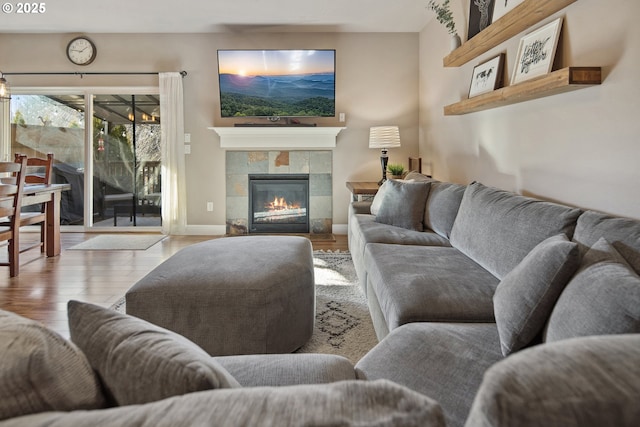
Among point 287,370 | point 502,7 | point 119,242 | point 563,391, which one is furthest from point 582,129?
→ point 119,242

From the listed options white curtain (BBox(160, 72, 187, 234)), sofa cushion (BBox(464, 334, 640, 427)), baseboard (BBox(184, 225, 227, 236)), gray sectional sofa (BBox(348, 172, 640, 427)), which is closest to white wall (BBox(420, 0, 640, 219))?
gray sectional sofa (BBox(348, 172, 640, 427))

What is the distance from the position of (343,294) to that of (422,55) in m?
3.59

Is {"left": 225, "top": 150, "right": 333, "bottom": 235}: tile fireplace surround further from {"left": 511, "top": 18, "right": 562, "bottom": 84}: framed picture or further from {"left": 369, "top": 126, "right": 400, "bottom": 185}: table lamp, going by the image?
{"left": 511, "top": 18, "right": 562, "bottom": 84}: framed picture

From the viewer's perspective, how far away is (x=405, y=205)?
3.58m

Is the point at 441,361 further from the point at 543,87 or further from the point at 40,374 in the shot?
the point at 543,87

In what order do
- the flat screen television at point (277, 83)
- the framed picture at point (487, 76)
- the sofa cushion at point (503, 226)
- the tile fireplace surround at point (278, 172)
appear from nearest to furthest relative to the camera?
the sofa cushion at point (503, 226) → the framed picture at point (487, 76) → the flat screen television at point (277, 83) → the tile fireplace surround at point (278, 172)

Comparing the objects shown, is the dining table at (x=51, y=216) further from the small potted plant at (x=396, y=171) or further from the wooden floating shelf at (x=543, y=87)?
the wooden floating shelf at (x=543, y=87)

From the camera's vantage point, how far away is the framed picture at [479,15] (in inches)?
128

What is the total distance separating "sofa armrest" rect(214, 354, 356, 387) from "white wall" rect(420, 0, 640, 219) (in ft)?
4.87

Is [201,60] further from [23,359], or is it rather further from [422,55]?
[23,359]

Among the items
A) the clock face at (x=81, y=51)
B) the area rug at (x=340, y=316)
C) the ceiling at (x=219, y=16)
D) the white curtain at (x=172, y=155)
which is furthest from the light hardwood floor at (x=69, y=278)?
the ceiling at (x=219, y=16)

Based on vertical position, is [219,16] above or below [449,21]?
above

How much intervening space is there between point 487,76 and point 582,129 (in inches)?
48.8

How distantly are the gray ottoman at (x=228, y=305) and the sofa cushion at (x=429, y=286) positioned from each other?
0.46 m
